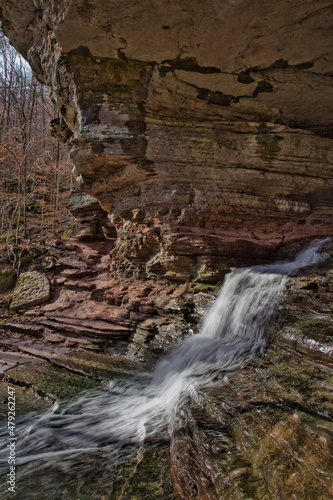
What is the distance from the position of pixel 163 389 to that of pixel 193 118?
6.22 meters

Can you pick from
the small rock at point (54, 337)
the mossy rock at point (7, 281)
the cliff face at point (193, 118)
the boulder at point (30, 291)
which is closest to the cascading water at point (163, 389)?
the cliff face at point (193, 118)

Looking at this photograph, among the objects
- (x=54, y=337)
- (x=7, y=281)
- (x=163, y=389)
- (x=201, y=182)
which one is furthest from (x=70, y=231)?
(x=163, y=389)

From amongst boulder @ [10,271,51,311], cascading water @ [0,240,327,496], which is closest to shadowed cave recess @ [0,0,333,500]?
cascading water @ [0,240,327,496]

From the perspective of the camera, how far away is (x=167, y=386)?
4473 mm

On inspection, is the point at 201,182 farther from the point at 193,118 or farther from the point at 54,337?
the point at 54,337

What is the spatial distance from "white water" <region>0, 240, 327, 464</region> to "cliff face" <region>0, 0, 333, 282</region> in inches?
48.3

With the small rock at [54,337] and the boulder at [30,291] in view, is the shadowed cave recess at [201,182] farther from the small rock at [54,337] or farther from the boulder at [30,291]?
the boulder at [30,291]

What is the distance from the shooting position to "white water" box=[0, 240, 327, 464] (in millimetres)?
3441

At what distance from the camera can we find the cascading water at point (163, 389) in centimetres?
339

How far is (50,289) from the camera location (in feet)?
29.9

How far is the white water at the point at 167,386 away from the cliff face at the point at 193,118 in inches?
48.3

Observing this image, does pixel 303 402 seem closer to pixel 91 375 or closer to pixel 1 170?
pixel 91 375

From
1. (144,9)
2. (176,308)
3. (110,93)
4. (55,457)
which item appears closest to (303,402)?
(55,457)

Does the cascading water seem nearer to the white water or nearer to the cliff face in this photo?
the white water
